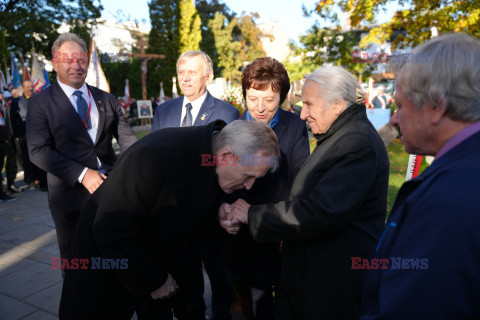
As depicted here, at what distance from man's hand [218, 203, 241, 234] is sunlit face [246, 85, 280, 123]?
84 centimetres

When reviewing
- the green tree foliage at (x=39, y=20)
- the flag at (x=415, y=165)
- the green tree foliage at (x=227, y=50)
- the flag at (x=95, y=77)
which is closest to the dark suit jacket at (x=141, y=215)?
the flag at (x=415, y=165)

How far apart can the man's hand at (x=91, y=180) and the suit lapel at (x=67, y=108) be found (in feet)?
1.17

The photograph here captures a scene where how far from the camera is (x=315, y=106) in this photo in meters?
2.00

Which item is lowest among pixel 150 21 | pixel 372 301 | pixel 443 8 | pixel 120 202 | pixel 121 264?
pixel 121 264

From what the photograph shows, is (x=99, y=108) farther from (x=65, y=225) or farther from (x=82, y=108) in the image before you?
(x=65, y=225)

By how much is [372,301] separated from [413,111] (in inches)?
25.4

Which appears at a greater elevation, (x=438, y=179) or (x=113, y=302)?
(x=438, y=179)

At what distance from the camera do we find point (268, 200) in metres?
2.57

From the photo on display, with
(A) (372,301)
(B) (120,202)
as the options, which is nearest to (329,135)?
(A) (372,301)

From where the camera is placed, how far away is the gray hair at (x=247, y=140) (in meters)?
1.78

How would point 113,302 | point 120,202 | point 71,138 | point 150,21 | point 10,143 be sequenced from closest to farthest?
point 120,202, point 113,302, point 71,138, point 10,143, point 150,21

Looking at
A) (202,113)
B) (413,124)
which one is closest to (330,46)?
(202,113)

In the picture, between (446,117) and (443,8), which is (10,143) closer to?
(446,117)

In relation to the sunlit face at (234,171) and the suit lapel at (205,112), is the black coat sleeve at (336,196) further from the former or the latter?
the suit lapel at (205,112)
